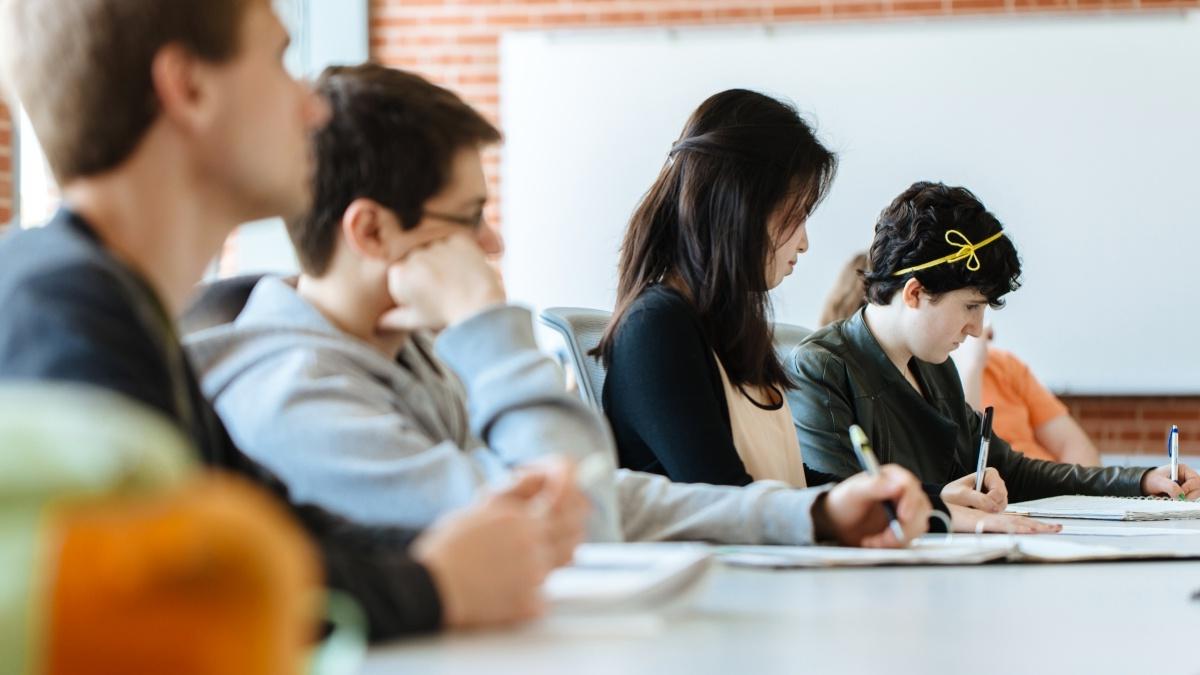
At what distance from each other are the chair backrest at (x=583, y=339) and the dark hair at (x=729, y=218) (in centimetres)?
4

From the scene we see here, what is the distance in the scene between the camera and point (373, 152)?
50.0 inches

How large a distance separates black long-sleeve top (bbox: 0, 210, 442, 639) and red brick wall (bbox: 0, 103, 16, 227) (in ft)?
7.73

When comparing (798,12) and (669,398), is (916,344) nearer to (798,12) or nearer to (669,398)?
(669,398)

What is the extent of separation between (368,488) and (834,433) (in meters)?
1.43

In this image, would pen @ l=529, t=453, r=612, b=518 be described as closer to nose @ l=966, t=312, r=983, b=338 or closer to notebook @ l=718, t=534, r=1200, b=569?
notebook @ l=718, t=534, r=1200, b=569

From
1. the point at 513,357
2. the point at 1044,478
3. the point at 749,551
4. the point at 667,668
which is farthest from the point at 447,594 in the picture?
the point at 1044,478

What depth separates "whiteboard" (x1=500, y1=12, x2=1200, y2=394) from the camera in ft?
16.4

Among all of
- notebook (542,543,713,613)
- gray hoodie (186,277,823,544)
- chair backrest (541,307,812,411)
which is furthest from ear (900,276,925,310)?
notebook (542,543,713,613)

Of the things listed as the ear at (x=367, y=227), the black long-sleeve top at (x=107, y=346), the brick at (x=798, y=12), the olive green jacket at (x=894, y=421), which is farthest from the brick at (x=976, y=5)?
the black long-sleeve top at (x=107, y=346)

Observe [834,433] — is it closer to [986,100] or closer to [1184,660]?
[1184,660]

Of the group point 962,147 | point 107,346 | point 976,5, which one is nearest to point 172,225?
point 107,346

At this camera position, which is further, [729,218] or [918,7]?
[918,7]

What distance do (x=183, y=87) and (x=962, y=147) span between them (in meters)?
4.54

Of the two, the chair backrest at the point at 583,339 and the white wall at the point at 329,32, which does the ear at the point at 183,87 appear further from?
the white wall at the point at 329,32
